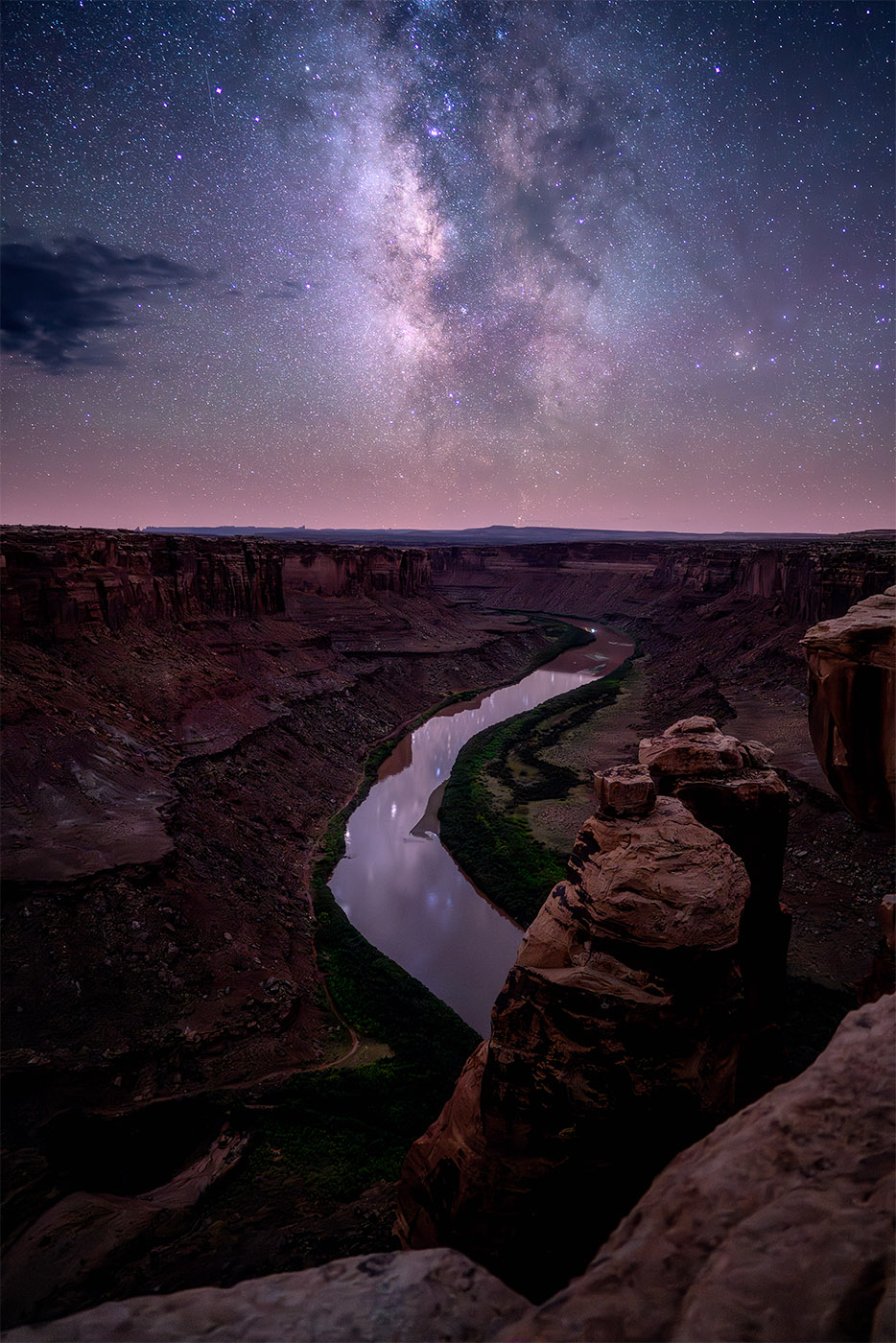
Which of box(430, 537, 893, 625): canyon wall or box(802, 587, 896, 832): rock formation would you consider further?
box(430, 537, 893, 625): canyon wall

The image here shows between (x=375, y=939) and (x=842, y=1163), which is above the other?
(x=842, y=1163)

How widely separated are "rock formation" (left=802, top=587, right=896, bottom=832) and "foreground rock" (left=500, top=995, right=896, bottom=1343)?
13.3ft

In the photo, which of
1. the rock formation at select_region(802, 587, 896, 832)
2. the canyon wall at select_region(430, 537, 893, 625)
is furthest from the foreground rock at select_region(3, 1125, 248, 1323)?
the canyon wall at select_region(430, 537, 893, 625)

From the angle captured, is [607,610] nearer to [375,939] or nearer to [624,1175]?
[375,939]

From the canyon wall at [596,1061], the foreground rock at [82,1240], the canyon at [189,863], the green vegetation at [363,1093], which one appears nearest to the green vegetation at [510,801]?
the canyon at [189,863]

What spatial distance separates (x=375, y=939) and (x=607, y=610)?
8120cm

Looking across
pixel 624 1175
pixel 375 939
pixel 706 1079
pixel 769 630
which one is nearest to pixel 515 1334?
pixel 624 1175

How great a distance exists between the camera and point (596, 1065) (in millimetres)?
6324

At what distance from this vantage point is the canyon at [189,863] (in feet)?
30.5

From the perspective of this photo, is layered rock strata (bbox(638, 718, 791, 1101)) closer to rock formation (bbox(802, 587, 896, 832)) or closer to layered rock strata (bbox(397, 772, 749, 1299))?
rock formation (bbox(802, 587, 896, 832))

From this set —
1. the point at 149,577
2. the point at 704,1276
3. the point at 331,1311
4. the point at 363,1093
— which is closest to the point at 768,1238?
the point at 704,1276

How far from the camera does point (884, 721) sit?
23.5ft

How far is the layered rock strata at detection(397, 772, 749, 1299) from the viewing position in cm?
629

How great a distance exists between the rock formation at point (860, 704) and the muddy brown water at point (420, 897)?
35.4ft
